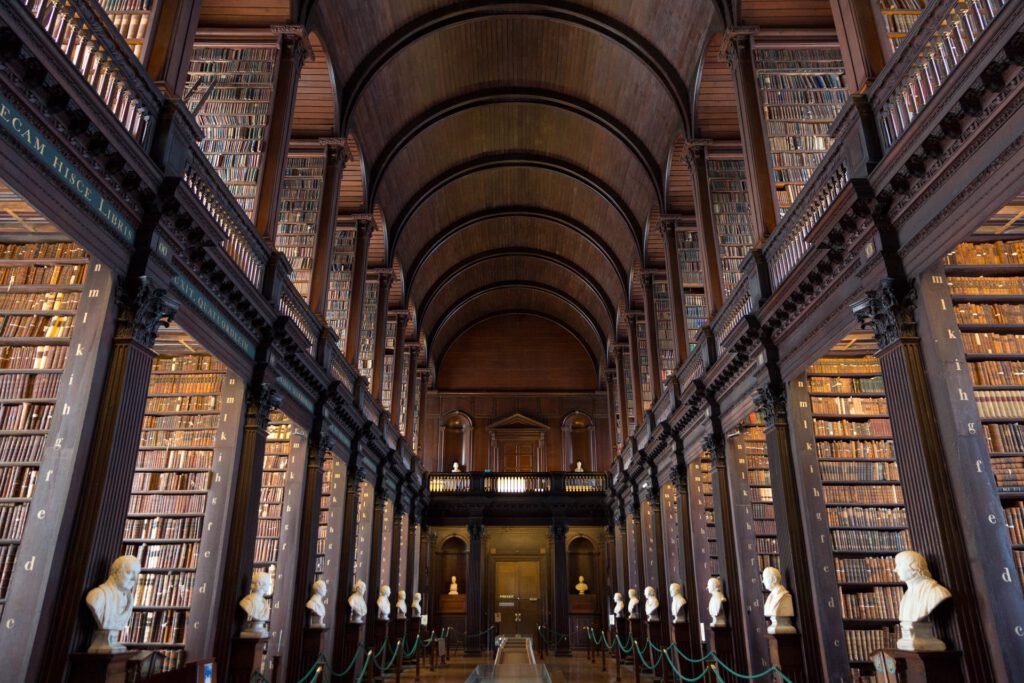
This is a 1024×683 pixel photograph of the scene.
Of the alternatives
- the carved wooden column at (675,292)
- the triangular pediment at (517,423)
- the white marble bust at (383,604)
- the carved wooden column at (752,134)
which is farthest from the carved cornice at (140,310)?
the triangular pediment at (517,423)

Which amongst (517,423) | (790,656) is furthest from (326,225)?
(517,423)

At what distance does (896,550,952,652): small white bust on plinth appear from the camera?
411cm

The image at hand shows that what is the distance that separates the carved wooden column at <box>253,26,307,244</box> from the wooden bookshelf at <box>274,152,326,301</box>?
1636 mm

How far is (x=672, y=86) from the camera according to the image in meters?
10.9

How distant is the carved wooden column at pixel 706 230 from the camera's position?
31.4ft

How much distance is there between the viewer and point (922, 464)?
4.45 m

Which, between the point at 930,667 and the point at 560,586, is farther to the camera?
the point at 560,586

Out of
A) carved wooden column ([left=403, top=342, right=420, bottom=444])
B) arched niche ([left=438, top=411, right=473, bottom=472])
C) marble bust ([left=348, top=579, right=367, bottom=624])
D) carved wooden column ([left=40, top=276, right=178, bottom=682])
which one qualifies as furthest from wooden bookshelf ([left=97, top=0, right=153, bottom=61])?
arched niche ([left=438, top=411, right=473, bottom=472])

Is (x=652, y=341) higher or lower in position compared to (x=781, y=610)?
higher

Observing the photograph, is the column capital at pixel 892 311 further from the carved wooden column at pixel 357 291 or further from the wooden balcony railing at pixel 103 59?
the carved wooden column at pixel 357 291

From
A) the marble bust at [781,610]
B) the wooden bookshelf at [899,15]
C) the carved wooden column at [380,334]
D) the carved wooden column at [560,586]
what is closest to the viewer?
the wooden bookshelf at [899,15]

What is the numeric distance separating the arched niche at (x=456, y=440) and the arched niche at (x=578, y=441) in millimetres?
3124

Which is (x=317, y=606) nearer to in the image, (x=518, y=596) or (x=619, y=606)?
(x=619, y=606)

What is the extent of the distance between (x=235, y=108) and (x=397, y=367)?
850 centimetres
